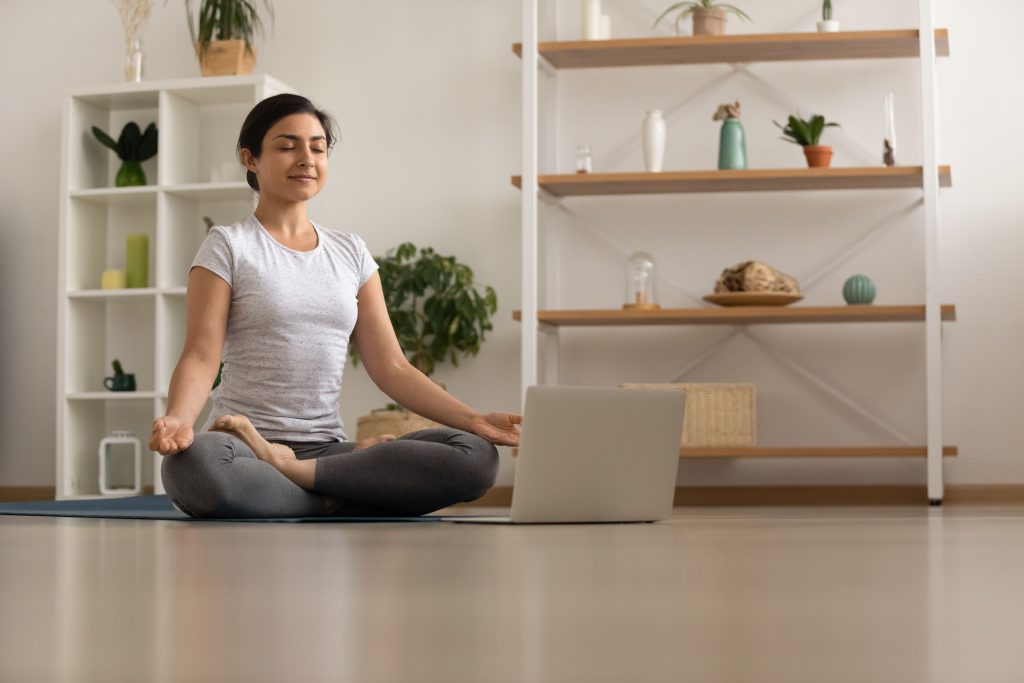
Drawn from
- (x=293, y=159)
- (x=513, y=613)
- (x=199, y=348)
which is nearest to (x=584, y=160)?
(x=293, y=159)

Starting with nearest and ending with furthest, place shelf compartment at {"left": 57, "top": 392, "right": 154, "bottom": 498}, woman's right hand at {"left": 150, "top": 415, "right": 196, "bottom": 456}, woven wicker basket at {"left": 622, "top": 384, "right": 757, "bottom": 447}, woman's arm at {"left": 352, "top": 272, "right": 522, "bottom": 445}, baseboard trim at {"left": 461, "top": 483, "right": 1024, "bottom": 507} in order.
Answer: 1. woman's right hand at {"left": 150, "top": 415, "right": 196, "bottom": 456}
2. woman's arm at {"left": 352, "top": 272, "right": 522, "bottom": 445}
3. woven wicker basket at {"left": 622, "top": 384, "right": 757, "bottom": 447}
4. baseboard trim at {"left": 461, "top": 483, "right": 1024, "bottom": 507}
5. shelf compartment at {"left": 57, "top": 392, "right": 154, "bottom": 498}

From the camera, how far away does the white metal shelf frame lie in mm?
3879

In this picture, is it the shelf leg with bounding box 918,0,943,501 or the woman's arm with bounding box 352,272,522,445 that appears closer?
the woman's arm with bounding box 352,272,522,445

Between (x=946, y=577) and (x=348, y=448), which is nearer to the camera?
(x=946, y=577)

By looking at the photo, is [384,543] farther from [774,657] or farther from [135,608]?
[774,657]

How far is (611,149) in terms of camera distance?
452 cm

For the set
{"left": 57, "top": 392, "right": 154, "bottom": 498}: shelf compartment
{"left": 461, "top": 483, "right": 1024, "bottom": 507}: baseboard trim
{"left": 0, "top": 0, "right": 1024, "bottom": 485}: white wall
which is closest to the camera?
{"left": 461, "top": 483, "right": 1024, "bottom": 507}: baseboard trim

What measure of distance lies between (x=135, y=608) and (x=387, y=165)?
406cm

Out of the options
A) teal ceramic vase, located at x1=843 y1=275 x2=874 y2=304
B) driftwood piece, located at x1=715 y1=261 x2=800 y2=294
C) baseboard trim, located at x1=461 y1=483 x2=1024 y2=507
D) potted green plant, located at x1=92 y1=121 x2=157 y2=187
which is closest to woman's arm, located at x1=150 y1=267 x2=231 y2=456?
driftwood piece, located at x1=715 y1=261 x2=800 y2=294

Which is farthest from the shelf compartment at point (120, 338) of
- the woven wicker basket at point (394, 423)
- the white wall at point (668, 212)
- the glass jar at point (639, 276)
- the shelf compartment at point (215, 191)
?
the glass jar at point (639, 276)

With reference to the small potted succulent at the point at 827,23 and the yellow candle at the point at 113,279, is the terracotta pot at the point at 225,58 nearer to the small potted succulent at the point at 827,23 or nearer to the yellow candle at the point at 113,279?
the yellow candle at the point at 113,279

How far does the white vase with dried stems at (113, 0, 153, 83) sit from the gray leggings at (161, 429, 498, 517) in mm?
2790

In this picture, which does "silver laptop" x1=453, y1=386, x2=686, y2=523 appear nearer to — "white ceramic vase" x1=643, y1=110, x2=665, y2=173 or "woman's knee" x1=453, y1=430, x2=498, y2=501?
"woman's knee" x1=453, y1=430, x2=498, y2=501

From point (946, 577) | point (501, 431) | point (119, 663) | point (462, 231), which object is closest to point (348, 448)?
point (501, 431)
